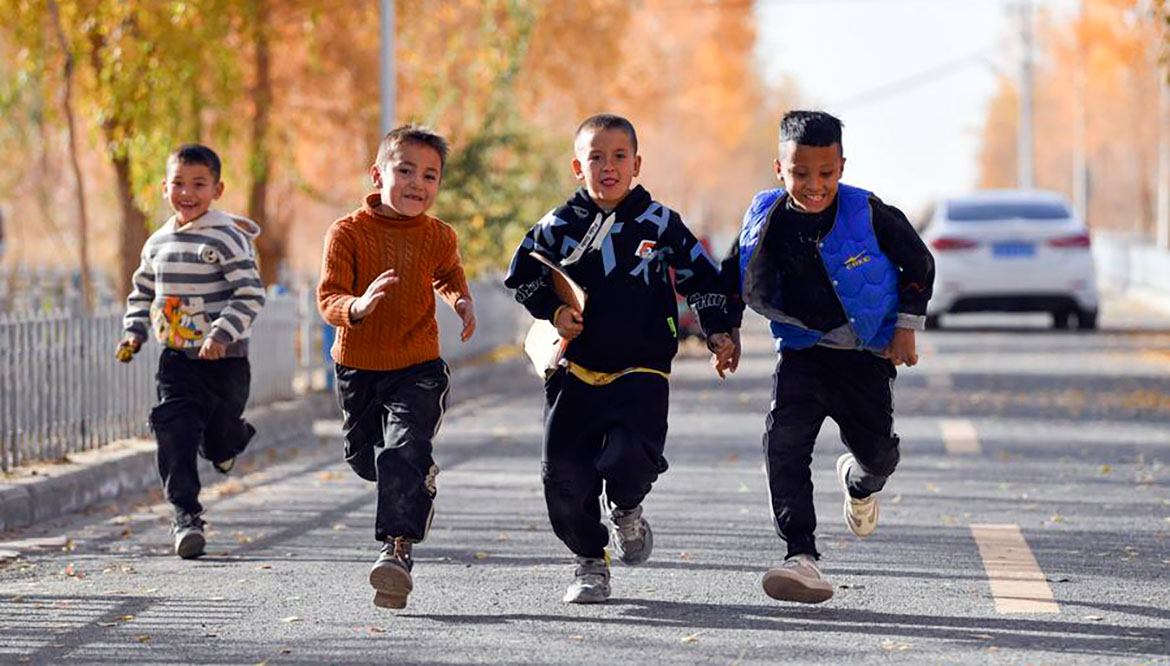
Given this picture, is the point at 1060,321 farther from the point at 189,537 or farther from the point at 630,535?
the point at 630,535

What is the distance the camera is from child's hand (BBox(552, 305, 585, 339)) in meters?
7.02

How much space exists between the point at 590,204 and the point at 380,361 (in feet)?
2.91

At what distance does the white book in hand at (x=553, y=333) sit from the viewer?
278 inches

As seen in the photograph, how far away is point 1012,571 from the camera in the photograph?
7715 mm

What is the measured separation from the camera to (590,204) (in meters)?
7.17

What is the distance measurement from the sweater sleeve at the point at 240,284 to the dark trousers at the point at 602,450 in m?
1.98

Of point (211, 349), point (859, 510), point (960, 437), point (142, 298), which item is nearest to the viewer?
point (859, 510)

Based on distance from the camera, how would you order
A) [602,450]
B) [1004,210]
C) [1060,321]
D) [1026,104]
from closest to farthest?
1. [602,450]
2. [1004,210]
3. [1060,321]
4. [1026,104]

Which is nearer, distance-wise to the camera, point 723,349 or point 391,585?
point 391,585

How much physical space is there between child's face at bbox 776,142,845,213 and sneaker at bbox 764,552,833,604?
47.5 inches

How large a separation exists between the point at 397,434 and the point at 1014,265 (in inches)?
661

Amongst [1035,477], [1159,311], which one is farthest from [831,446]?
[1159,311]

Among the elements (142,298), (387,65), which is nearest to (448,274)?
(142,298)

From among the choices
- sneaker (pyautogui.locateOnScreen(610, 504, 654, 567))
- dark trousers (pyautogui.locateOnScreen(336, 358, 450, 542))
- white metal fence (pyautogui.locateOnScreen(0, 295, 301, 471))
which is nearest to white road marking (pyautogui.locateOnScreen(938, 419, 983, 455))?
white metal fence (pyautogui.locateOnScreen(0, 295, 301, 471))
